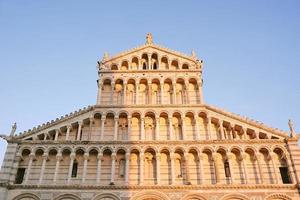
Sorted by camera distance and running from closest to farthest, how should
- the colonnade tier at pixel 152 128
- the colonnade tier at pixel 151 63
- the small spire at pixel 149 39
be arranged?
the colonnade tier at pixel 152 128, the colonnade tier at pixel 151 63, the small spire at pixel 149 39

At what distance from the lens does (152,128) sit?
23.2m

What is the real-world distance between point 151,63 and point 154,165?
306 inches

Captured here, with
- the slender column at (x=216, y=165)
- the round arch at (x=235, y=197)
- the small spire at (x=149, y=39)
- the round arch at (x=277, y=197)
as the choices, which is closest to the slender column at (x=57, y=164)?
the slender column at (x=216, y=165)

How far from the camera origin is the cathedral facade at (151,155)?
20297 mm

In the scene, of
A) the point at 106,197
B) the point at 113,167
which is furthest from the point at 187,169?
the point at 106,197

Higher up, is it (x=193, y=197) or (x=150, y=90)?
(x=150, y=90)

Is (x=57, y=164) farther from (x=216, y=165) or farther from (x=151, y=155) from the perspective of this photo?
(x=216, y=165)

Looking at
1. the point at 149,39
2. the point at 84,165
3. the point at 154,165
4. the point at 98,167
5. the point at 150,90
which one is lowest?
the point at 98,167

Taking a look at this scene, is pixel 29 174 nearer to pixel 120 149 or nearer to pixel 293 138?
pixel 120 149

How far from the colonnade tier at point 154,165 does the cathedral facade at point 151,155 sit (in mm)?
56

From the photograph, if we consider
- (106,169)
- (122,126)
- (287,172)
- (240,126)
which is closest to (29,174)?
(106,169)

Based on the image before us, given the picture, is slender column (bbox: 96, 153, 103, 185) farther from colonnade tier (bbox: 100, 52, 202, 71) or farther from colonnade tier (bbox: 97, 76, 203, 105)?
colonnade tier (bbox: 100, 52, 202, 71)

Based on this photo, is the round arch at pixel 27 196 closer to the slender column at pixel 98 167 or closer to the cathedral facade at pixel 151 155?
the cathedral facade at pixel 151 155

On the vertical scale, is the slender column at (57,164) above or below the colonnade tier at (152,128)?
below
